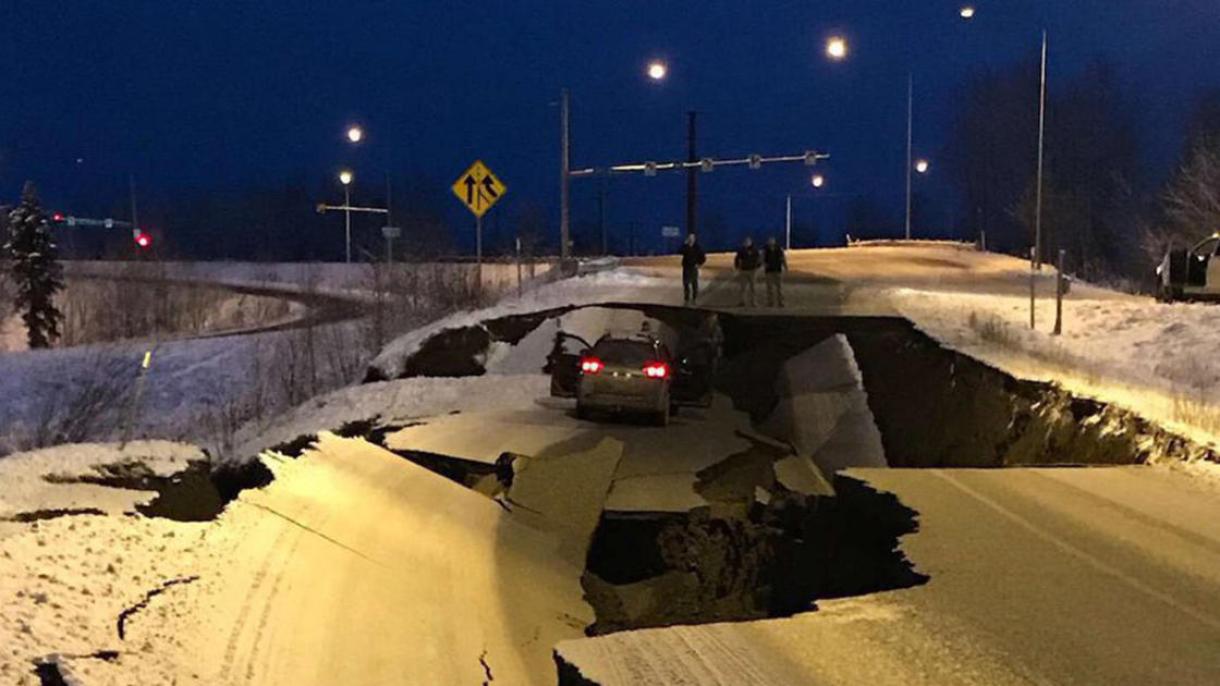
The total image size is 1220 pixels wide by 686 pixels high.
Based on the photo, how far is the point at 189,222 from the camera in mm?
163750

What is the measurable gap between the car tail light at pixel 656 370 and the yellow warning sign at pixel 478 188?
15.7 meters

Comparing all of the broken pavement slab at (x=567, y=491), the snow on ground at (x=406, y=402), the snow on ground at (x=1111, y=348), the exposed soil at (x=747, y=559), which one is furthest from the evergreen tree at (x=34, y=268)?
the exposed soil at (x=747, y=559)

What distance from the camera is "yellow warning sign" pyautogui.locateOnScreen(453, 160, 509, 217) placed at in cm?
3406

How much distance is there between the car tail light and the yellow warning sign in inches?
619

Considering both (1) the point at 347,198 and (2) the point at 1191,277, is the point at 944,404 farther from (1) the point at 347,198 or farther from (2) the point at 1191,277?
(1) the point at 347,198

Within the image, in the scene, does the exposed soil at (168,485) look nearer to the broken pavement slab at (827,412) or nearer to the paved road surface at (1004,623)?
the paved road surface at (1004,623)

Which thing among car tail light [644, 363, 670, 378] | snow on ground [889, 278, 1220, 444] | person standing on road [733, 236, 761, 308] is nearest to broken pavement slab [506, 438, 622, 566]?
car tail light [644, 363, 670, 378]

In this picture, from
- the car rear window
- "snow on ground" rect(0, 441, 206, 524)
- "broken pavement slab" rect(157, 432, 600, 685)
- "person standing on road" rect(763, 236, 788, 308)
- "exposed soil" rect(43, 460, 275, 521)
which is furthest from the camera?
"person standing on road" rect(763, 236, 788, 308)

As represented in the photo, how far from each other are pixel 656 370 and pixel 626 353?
0.61 m

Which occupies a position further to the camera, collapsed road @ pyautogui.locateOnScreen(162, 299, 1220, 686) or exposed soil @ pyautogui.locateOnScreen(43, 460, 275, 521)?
exposed soil @ pyautogui.locateOnScreen(43, 460, 275, 521)

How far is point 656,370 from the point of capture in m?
19.2

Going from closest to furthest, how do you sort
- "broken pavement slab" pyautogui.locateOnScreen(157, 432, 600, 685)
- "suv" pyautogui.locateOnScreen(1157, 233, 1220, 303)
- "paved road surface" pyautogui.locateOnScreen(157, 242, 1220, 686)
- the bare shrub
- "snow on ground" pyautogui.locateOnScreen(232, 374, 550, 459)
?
"paved road surface" pyautogui.locateOnScreen(157, 242, 1220, 686), "broken pavement slab" pyautogui.locateOnScreen(157, 432, 600, 685), "snow on ground" pyautogui.locateOnScreen(232, 374, 550, 459), the bare shrub, "suv" pyautogui.locateOnScreen(1157, 233, 1220, 303)

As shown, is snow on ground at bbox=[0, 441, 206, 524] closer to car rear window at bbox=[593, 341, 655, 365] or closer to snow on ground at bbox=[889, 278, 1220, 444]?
car rear window at bbox=[593, 341, 655, 365]

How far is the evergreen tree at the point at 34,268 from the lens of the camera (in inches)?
2751
